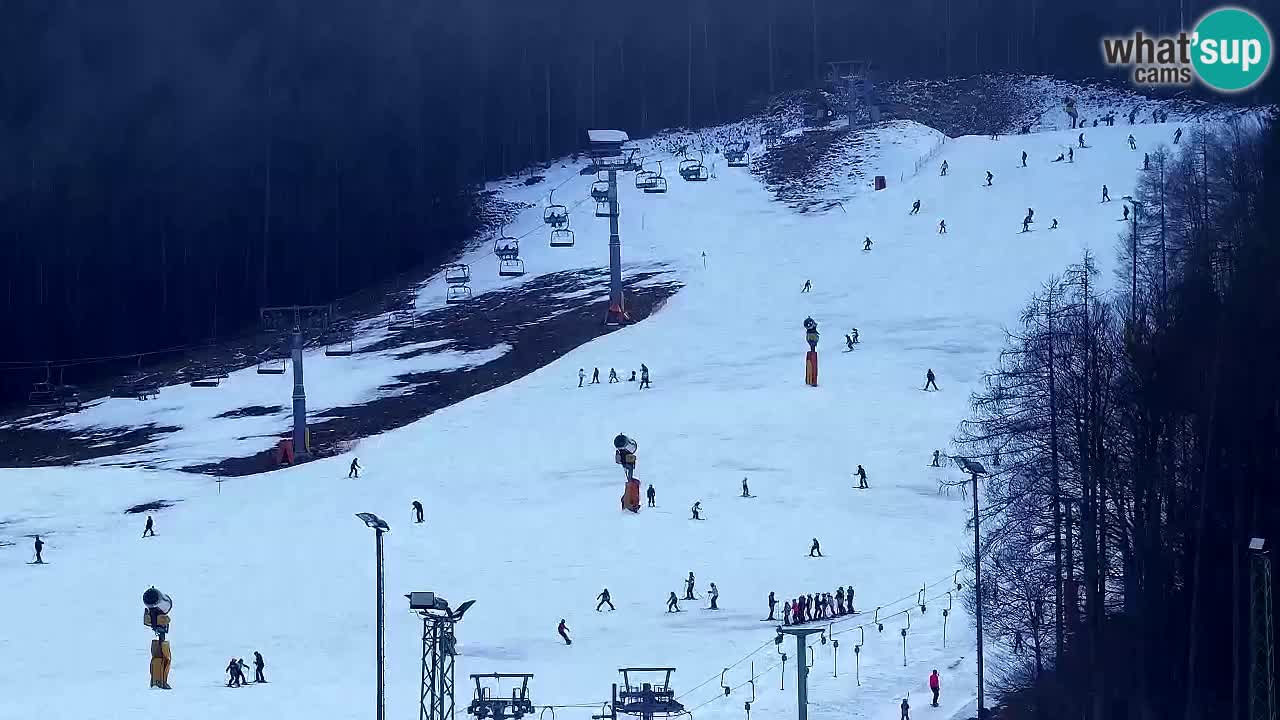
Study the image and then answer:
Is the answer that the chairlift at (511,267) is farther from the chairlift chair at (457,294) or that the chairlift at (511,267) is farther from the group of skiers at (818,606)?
the group of skiers at (818,606)

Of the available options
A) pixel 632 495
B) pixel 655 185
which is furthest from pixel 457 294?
pixel 632 495

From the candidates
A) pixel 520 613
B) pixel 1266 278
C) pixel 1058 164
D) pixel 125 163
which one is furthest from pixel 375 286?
pixel 1266 278

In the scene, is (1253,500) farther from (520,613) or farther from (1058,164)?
(1058,164)

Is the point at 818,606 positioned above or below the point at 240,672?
above

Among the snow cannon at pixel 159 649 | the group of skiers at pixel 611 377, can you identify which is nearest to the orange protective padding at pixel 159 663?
the snow cannon at pixel 159 649

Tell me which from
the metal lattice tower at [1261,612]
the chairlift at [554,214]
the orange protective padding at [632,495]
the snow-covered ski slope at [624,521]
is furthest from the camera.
Result: the chairlift at [554,214]

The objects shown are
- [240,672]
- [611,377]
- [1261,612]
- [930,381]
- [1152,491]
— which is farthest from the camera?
[611,377]

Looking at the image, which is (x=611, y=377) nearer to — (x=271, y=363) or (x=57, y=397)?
(x=271, y=363)
